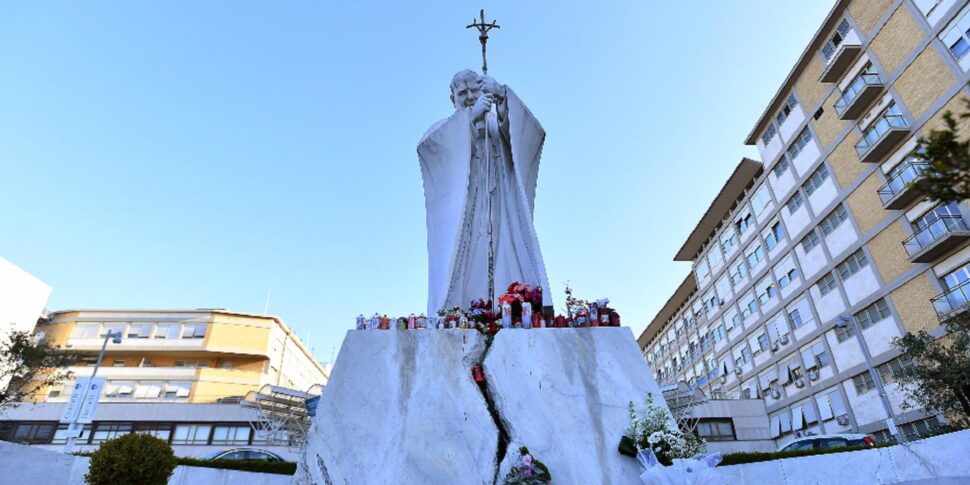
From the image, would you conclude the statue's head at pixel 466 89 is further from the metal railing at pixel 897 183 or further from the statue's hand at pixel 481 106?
the metal railing at pixel 897 183

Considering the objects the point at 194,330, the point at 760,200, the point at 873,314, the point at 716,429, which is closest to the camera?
the point at 873,314

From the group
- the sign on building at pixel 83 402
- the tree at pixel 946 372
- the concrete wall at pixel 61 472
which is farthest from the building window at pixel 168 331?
the tree at pixel 946 372

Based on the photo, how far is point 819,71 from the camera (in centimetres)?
3634

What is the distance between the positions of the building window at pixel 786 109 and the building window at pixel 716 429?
20730 millimetres

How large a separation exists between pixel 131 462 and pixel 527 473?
6.23 m

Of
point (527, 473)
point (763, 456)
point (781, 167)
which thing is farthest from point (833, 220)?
point (527, 473)

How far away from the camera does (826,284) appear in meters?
35.4

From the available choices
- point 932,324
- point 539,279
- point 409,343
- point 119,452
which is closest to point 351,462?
point 409,343

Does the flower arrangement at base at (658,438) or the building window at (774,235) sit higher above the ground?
the building window at (774,235)

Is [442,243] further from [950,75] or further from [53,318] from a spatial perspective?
[53,318]

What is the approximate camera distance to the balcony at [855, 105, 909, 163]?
29.2 meters

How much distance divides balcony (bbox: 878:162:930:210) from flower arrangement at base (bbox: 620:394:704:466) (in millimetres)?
25254

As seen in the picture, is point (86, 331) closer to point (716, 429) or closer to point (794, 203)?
point (716, 429)

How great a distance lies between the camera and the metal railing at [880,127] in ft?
97.2
